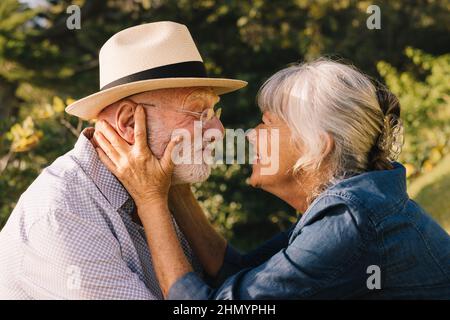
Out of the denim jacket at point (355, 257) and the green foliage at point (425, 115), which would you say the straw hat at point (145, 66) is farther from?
the green foliage at point (425, 115)

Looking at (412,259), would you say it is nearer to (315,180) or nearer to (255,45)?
(315,180)

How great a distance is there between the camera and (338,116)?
2.59 meters

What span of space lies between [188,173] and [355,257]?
0.90 metres

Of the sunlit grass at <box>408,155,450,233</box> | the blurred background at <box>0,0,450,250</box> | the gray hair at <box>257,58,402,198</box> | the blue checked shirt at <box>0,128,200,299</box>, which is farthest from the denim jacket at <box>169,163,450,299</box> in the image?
the blurred background at <box>0,0,450,250</box>

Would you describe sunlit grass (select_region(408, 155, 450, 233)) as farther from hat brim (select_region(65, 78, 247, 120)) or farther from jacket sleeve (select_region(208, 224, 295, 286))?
hat brim (select_region(65, 78, 247, 120))

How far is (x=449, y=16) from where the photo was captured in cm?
1183

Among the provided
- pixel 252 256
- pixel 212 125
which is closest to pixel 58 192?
pixel 212 125

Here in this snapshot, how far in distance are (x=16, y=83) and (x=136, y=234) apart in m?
8.30

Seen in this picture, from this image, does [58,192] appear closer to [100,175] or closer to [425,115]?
[100,175]

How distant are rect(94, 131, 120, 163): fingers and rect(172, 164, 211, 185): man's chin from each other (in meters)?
0.28

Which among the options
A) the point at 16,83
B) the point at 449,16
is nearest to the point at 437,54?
the point at 449,16

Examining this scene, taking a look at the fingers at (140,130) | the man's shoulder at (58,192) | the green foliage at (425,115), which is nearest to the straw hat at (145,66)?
the fingers at (140,130)

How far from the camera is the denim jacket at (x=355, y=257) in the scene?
2.21 metres

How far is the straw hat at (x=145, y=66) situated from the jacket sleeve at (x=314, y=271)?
0.90 meters
